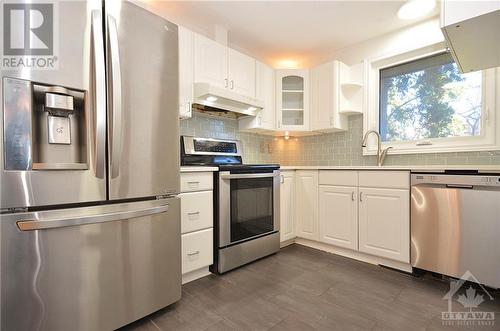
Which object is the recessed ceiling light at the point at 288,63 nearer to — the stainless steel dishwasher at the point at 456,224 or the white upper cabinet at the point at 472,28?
the white upper cabinet at the point at 472,28

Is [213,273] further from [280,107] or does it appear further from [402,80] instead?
[402,80]

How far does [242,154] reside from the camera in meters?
2.84

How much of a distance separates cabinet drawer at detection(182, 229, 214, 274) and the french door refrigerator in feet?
1.06

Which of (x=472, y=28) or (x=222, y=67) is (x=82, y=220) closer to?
(x=222, y=67)

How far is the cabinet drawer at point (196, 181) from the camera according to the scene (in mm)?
1786

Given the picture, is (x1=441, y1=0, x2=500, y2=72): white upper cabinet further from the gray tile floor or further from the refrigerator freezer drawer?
the refrigerator freezer drawer

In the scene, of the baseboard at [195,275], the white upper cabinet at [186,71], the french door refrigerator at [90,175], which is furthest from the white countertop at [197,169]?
the baseboard at [195,275]

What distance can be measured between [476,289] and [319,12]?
8.62ft

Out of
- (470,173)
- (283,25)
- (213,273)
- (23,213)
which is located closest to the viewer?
(23,213)

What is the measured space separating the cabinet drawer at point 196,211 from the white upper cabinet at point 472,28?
1883mm

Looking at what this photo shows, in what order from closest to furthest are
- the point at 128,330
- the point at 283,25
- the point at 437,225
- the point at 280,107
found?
1. the point at 128,330
2. the point at 437,225
3. the point at 283,25
4. the point at 280,107

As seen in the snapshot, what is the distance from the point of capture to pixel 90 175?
1145 mm

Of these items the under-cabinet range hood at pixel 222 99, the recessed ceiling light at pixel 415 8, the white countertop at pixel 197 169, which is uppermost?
the recessed ceiling light at pixel 415 8

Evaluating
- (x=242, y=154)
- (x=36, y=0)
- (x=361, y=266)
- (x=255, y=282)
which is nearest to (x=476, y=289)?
(x=361, y=266)
